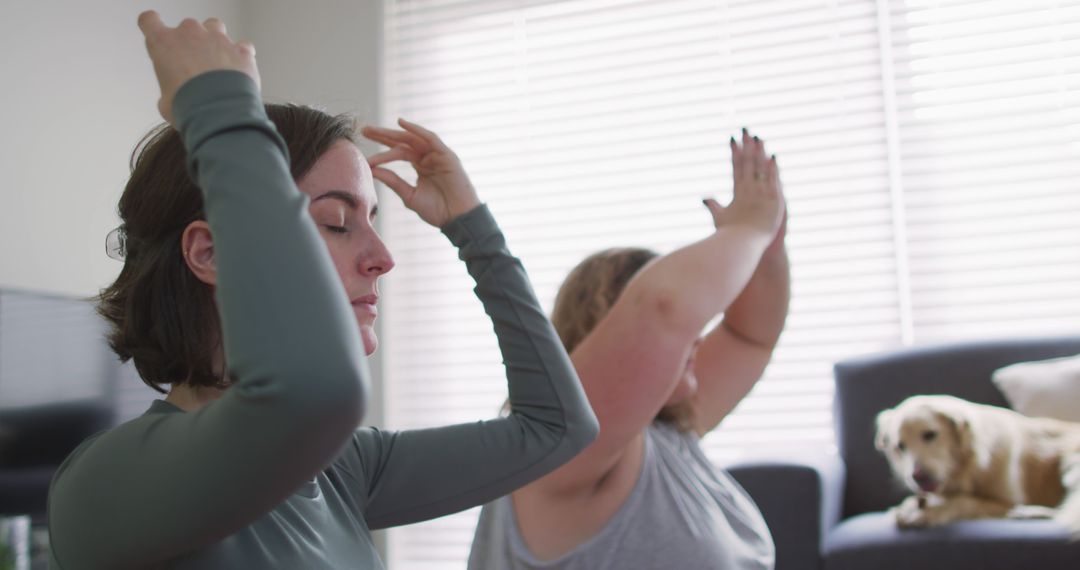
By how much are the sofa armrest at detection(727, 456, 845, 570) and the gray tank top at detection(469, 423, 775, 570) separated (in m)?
1.01

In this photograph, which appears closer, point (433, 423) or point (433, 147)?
point (433, 147)

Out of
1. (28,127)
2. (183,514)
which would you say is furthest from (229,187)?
(28,127)

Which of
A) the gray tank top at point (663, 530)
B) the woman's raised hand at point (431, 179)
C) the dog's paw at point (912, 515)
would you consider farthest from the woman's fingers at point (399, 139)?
the dog's paw at point (912, 515)

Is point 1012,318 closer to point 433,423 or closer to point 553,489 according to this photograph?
point 433,423

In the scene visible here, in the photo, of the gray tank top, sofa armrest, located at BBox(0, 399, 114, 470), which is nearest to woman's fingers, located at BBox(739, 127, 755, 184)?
the gray tank top

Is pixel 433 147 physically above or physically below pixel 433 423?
above

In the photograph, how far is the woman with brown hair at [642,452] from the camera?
1.03 m

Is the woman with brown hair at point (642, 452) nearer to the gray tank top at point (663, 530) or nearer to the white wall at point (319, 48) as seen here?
the gray tank top at point (663, 530)

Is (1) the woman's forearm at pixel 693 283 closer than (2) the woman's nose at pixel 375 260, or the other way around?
(2) the woman's nose at pixel 375 260

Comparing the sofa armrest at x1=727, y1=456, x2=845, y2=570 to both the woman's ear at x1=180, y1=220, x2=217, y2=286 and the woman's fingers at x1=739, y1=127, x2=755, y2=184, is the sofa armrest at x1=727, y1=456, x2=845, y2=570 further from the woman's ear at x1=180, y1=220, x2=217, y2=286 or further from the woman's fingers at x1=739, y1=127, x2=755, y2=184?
the woman's ear at x1=180, y1=220, x2=217, y2=286

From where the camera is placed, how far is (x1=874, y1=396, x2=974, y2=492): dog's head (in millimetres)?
2141

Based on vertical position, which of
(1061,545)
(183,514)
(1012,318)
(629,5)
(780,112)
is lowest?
(1061,545)

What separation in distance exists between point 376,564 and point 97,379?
6.74ft

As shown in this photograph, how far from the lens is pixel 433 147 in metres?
0.96
